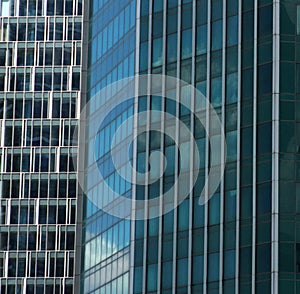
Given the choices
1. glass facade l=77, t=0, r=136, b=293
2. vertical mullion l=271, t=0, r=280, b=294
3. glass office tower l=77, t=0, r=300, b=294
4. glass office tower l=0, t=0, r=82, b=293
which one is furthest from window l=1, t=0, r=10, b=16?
vertical mullion l=271, t=0, r=280, b=294

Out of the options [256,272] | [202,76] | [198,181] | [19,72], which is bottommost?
[256,272]

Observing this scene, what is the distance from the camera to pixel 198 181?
106m

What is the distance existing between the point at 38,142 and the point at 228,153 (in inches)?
Answer: 3087

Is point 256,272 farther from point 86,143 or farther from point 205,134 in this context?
point 86,143

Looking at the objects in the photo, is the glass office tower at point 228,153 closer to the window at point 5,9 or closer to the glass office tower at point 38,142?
the glass office tower at point 38,142

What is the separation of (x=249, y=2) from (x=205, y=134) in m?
10.4

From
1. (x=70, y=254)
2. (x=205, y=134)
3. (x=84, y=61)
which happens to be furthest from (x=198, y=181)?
(x=70, y=254)

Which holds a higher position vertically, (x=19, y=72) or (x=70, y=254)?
(x=19, y=72)

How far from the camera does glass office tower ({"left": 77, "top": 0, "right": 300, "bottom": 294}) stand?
10069 centimetres

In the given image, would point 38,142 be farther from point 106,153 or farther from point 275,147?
point 275,147

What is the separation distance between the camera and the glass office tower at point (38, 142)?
17412 centimetres

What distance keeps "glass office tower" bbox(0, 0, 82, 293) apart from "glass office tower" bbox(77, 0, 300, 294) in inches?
2321

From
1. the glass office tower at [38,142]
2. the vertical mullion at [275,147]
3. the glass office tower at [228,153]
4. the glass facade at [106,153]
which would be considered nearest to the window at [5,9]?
the glass office tower at [38,142]

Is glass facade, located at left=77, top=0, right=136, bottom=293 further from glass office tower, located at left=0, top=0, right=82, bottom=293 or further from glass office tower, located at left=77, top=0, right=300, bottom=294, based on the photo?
glass office tower, located at left=0, top=0, right=82, bottom=293
